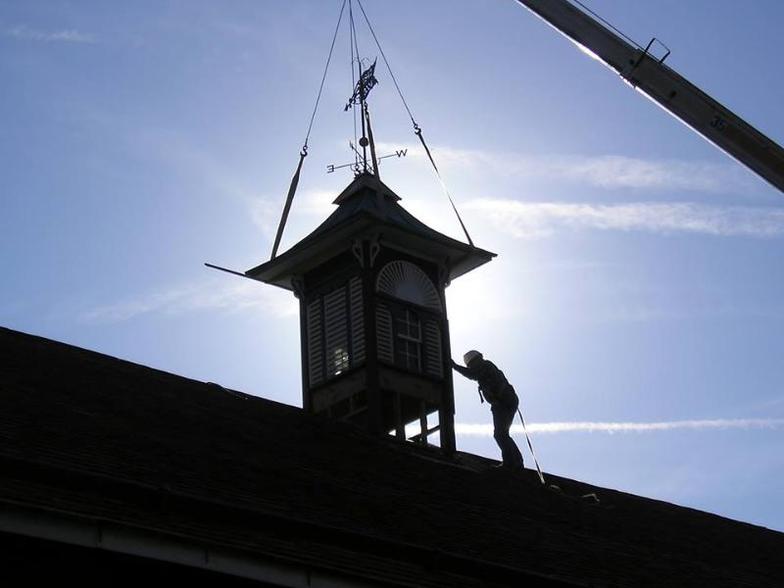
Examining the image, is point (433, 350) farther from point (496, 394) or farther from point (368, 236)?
point (368, 236)

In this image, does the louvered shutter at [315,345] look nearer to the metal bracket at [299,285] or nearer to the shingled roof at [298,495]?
the metal bracket at [299,285]

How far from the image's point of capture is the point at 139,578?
10125mm

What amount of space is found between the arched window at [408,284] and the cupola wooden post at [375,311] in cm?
1

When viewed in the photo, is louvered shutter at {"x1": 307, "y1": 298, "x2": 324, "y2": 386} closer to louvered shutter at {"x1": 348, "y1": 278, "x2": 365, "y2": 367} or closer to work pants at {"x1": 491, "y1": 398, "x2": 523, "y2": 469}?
louvered shutter at {"x1": 348, "y1": 278, "x2": 365, "y2": 367}

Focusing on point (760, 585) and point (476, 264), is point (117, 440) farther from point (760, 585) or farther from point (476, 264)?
point (476, 264)

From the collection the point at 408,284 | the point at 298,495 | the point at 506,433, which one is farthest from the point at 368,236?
the point at 298,495

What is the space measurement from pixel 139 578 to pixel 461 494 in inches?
263

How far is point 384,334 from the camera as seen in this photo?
64.8ft

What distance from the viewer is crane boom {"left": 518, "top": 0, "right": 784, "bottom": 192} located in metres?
18.0

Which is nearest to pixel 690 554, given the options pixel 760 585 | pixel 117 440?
pixel 760 585

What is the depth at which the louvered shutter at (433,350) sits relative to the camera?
2019cm

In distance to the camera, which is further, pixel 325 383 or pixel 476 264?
pixel 476 264

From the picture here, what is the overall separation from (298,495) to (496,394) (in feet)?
25.3

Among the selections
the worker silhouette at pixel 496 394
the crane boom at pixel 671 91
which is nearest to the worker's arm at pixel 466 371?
the worker silhouette at pixel 496 394
